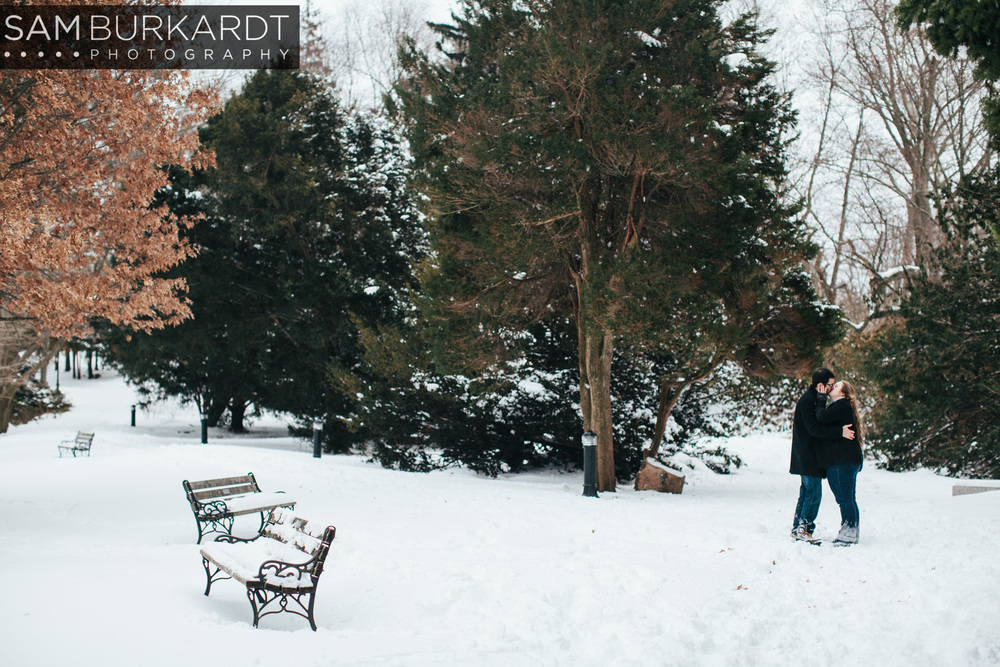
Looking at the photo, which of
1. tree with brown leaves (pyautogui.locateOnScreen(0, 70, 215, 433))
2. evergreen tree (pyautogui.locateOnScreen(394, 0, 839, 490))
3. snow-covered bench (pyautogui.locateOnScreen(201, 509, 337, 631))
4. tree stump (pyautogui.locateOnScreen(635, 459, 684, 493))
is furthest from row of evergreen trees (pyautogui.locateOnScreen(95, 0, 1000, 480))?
snow-covered bench (pyautogui.locateOnScreen(201, 509, 337, 631))

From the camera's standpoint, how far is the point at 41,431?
82.9 ft

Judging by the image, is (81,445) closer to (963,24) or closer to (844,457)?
(844,457)

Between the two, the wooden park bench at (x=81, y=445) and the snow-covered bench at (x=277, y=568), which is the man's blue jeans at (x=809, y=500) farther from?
→ the wooden park bench at (x=81, y=445)

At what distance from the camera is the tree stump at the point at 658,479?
12898 mm

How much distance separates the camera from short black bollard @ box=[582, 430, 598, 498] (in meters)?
12.0

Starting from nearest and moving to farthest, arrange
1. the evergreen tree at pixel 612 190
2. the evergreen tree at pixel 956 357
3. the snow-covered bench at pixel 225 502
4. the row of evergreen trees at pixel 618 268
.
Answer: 1. the snow-covered bench at pixel 225 502
2. the evergreen tree at pixel 612 190
3. the row of evergreen trees at pixel 618 268
4. the evergreen tree at pixel 956 357

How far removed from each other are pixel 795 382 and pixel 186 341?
55.4ft

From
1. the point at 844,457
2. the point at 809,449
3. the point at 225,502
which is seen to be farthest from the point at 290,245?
the point at 844,457

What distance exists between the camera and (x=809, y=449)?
745 cm

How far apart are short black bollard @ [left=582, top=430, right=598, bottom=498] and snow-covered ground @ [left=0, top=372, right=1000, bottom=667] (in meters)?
0.28

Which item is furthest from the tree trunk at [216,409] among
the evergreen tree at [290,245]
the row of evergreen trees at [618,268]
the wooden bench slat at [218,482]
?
the wooden bench slat at [218,482]

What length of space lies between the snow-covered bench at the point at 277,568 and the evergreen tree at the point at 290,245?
13.4 meters

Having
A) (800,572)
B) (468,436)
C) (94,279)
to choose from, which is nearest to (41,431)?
(468,436)

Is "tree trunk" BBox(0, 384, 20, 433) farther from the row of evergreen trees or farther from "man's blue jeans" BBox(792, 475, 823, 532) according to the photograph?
"man's blue jeans" BBox(792, 475, 823, 532)
